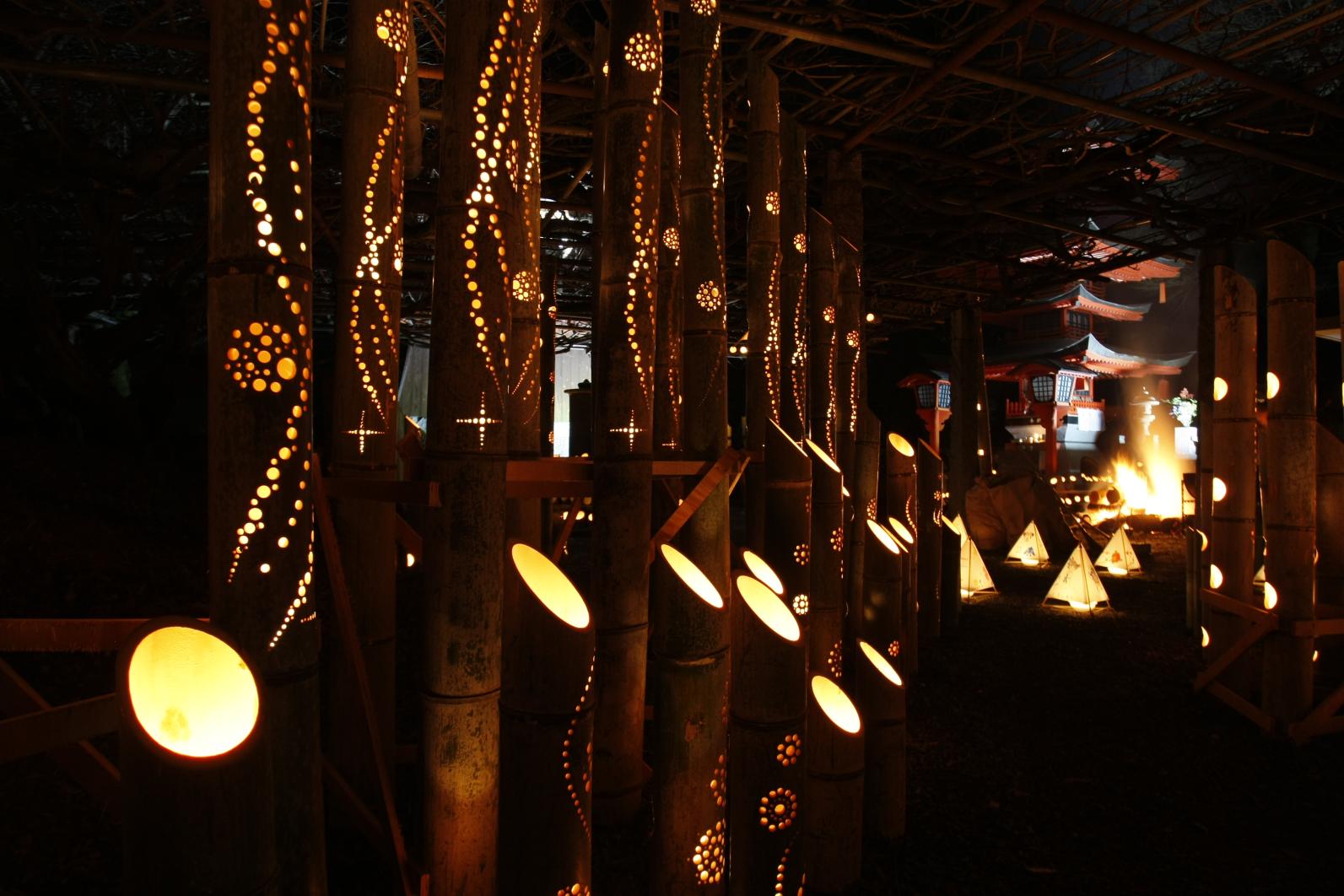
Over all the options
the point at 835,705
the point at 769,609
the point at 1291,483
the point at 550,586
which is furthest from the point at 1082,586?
the point at 550,586

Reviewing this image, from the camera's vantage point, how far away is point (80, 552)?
5473mm

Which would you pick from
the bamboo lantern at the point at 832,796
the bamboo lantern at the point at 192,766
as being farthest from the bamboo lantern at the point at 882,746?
the bamboo lantern at the point at 192,766

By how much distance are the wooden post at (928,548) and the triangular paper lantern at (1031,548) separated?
5.54m

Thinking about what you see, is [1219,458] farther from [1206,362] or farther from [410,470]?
[410,470]

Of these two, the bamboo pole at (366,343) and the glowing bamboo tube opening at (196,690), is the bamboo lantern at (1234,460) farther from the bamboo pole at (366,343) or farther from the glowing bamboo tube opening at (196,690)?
the glowing bamboo tube opening at (196,690)

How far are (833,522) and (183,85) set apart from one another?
531 cm

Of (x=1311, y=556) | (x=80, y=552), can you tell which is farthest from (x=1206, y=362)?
(x=80, y=552)

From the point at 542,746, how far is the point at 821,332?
3800 millimetres

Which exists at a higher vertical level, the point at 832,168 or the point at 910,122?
the point at 910,122

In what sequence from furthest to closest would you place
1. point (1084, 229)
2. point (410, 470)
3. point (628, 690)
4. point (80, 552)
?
point (1084, 229) < point (80, 552) < point (628, 690) < point (410, 470)

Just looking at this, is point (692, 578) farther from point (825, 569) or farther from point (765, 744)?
point (825, 569)

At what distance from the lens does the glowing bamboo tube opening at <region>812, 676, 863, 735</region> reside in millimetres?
3049

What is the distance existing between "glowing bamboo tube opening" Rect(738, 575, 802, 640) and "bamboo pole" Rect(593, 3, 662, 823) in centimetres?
60

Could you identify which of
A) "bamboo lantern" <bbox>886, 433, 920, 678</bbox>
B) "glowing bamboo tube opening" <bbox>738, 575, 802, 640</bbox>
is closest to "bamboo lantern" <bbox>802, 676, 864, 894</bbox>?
"glowing bamboo tube opening" <bbox>738, 575, 802, 640</bbox>
